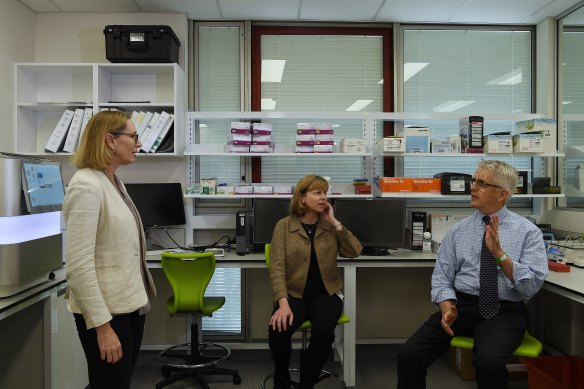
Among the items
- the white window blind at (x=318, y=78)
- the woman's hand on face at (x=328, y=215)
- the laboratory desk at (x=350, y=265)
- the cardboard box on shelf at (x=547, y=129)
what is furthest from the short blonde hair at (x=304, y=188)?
the cardboard box on shelf at (x=547, y=129)

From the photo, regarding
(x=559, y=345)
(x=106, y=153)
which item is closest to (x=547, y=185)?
(x=559, y=345)

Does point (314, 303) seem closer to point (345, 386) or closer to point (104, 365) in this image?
point (345, 386)

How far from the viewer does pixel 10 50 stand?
3.22 meters

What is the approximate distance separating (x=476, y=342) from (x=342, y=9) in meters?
2.66

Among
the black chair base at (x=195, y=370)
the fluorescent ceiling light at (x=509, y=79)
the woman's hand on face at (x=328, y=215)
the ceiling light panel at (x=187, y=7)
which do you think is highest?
the ceiling light panel at (x=187, y=7)

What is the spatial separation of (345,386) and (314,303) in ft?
2.26

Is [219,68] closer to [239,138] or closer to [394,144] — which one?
[239,138]

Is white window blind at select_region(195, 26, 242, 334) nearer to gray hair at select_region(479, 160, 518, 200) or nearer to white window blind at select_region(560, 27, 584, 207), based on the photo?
gray hair at select_region(479, 160, 518, 200)

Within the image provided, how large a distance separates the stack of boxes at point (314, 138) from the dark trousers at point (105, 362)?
2.05m

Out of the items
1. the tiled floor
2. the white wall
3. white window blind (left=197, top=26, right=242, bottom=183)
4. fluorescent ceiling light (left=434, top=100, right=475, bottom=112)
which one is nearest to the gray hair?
the tiled floor

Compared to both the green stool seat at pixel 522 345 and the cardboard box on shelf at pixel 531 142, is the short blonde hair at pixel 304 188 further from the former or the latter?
the cardboard box on shelf at pixel 531 142

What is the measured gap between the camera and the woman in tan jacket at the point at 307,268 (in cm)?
249

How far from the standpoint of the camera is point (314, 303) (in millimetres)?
2600

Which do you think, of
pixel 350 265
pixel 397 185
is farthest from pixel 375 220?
pixel 350 265
